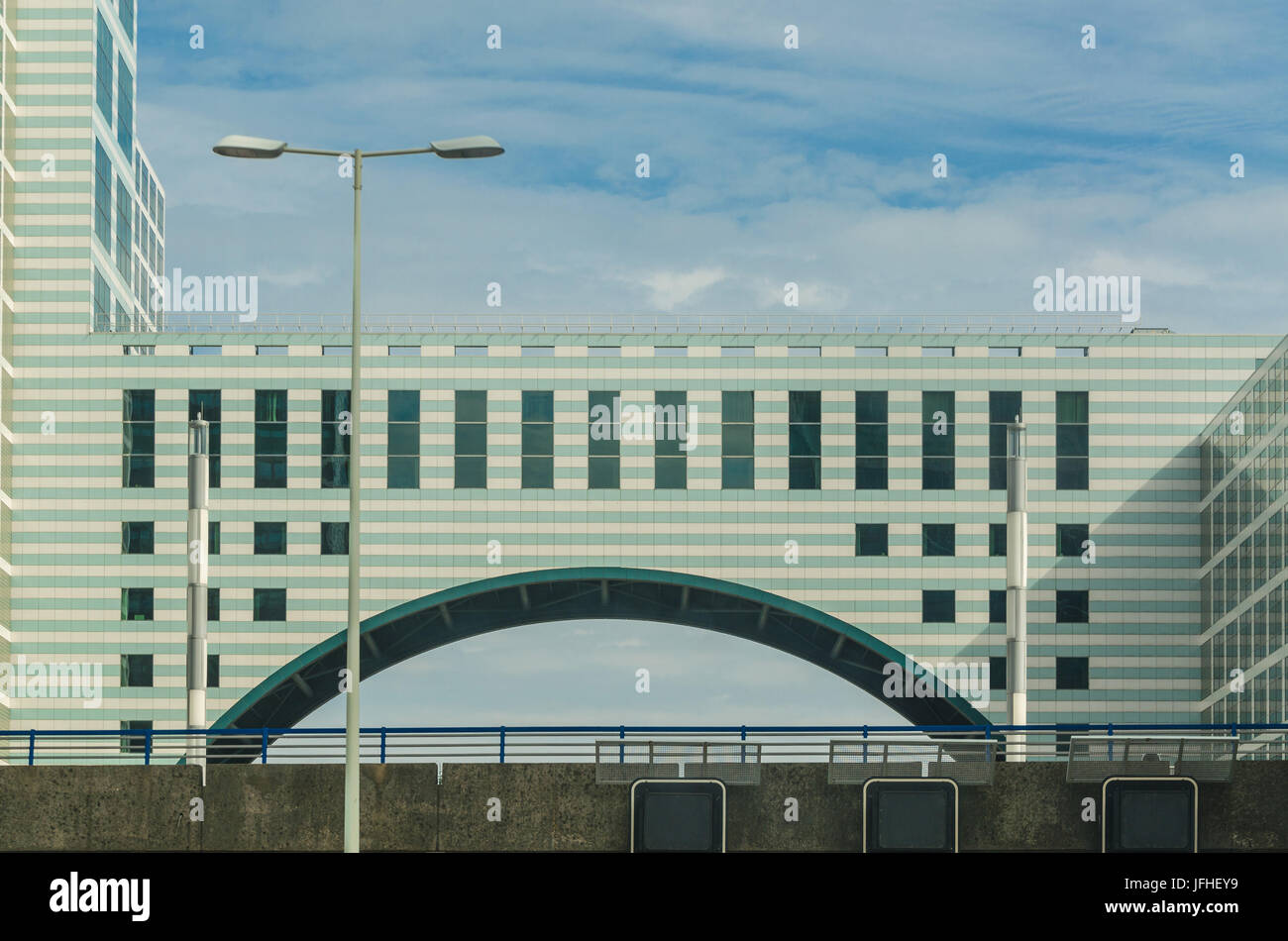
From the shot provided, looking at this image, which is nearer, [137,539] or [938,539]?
[137,539]

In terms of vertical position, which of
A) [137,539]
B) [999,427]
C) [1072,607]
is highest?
[999,427]

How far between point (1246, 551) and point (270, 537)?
39990mm

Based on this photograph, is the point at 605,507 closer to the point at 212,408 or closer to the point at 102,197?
the point at 212,408


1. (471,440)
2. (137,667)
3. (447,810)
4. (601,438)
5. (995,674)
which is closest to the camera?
(447,810)

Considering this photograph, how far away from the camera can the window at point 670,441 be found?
91.9 metres

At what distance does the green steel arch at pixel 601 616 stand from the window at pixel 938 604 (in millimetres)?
2156

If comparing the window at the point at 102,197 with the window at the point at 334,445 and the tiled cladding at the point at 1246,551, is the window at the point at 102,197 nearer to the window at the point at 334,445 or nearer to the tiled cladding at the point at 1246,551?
the window at the point at 334,445

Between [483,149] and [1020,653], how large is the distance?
24.0 metres

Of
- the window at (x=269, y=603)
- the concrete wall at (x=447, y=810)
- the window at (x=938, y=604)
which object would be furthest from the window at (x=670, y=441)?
the concrete wall at (x=447, y=810)

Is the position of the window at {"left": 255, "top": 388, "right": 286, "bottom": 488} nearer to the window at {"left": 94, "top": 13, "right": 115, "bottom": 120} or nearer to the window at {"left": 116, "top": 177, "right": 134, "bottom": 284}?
the window at {"left": 116, "top": 177, "right": 134, "bottom": 284}

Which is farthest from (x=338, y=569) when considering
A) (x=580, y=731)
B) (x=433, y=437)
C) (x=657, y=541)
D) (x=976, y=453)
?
(x=580, y=731)

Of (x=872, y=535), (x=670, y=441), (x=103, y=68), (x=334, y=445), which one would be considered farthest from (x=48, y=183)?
(x=872, y=535)

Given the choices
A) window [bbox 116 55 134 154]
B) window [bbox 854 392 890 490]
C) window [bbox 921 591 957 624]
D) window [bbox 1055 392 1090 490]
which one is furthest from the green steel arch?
window [bbox 116 55 134 154]

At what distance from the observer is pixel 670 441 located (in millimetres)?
92250
